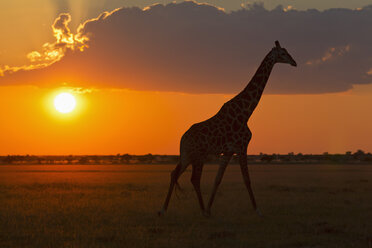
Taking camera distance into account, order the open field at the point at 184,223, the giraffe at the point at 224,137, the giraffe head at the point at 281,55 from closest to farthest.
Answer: the open field at the point at 184,223, the giraffe at the point at 224,137, the giraffe head at the point at 281,55

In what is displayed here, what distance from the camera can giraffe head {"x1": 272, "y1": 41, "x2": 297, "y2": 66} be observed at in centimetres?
1579

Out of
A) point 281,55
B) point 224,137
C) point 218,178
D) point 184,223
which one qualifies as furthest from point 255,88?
point 184,223

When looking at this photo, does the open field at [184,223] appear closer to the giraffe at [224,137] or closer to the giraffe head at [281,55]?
the giraffe at [224,137]

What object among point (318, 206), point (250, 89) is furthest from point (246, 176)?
point (318, 206)

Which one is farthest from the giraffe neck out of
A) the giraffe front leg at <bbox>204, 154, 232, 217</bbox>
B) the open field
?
the open field

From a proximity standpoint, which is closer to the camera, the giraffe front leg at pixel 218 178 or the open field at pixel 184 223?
the open field at pixel 184 223

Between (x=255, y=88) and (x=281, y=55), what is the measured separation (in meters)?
1.24

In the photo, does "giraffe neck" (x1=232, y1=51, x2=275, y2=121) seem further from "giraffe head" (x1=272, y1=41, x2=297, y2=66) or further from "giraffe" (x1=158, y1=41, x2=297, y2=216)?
"giraffe head" (x1=272, y1=41, x2=297, y2=66)

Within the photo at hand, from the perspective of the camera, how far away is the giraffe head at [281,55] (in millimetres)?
15789

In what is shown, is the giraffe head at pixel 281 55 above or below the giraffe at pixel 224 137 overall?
above

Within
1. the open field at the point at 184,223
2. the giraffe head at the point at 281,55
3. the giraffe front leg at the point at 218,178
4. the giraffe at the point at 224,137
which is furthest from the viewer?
the giraffe head at the point at 281,55

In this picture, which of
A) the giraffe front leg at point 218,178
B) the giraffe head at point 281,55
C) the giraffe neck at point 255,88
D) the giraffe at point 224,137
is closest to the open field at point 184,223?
the giraffe front leg at point 218,178

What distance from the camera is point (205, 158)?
51.0 feet

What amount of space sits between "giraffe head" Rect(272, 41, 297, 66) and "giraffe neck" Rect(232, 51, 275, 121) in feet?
0.41
